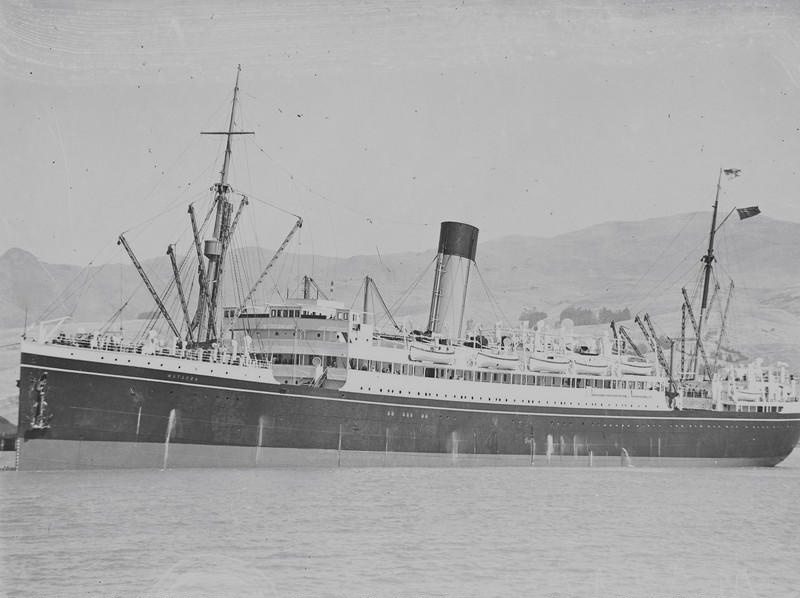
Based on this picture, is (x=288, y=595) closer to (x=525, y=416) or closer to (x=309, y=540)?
(x=309, y=540)

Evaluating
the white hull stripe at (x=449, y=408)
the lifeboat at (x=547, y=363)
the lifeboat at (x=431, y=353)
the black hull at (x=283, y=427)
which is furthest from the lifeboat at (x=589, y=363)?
the lifeboat at (x=431, y=353)

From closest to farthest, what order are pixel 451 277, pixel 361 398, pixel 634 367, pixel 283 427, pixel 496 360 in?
pixel 283 427, pixel 361 398, pixel 496 360, pixel 451 277, pixel 634 367

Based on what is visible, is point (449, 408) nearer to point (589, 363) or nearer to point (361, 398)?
point (361, 398)

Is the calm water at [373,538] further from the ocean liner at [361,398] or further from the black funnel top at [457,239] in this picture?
the black funnel top at [457,239]

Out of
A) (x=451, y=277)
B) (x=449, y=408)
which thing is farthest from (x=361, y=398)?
(x=451, y=277)

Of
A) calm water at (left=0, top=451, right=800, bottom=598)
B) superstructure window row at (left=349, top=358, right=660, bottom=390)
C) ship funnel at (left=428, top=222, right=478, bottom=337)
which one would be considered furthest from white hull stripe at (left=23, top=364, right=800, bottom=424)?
ship funnel at (left=428, top=222, right=478, bottom=337)

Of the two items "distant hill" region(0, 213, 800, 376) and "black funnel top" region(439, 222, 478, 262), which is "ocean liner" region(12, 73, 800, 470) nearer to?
"black funnel top" region(439, 222, 478, 262)

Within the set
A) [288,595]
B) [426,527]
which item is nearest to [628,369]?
[426,527]
